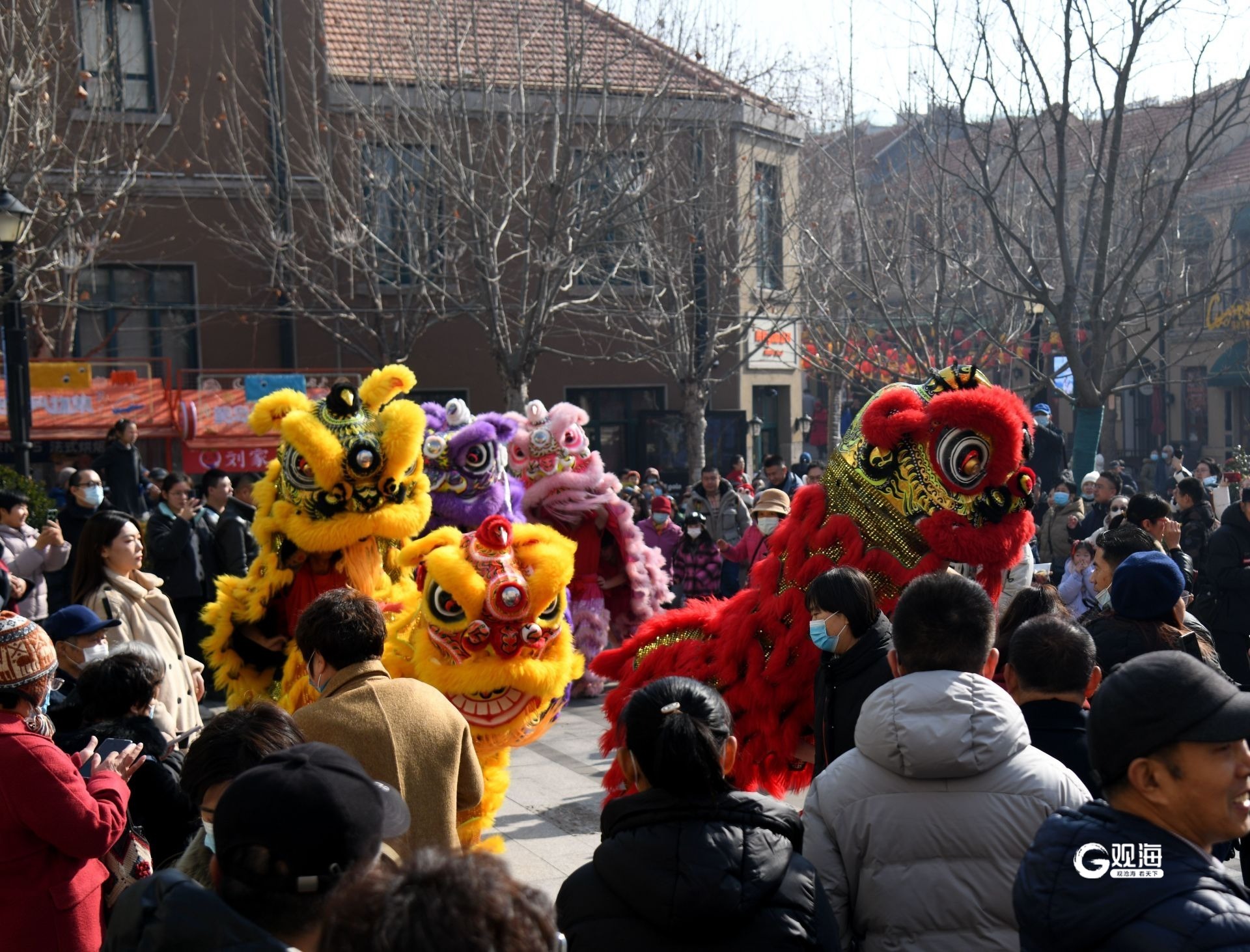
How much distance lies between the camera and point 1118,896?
1.90 meters

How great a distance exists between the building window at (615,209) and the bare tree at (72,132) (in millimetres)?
5034

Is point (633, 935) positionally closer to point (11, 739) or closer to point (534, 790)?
point (11, 739)

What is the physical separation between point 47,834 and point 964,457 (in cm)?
315

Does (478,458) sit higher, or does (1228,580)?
(478,458)

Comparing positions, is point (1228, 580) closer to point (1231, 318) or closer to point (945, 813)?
point (945, 813)

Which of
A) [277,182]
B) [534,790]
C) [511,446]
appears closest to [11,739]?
[534,790]

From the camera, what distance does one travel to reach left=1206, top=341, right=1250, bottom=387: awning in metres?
28.9

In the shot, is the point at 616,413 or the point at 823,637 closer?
the point at 823,637

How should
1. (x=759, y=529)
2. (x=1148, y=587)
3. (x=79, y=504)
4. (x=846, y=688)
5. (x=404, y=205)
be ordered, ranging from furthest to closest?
(x=404, y=205), (x=759, y=529), (x=79, y=504), (x=1148, y=587), (x=846, y=688)

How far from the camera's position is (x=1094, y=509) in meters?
9.55

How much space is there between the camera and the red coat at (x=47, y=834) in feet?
9.78

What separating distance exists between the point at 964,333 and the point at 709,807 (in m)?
22.9

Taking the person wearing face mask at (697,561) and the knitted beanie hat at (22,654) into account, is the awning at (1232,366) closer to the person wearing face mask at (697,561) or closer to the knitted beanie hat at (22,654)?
the person wearing face mask at (697,561)

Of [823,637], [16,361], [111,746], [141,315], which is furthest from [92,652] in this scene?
[141,315]
